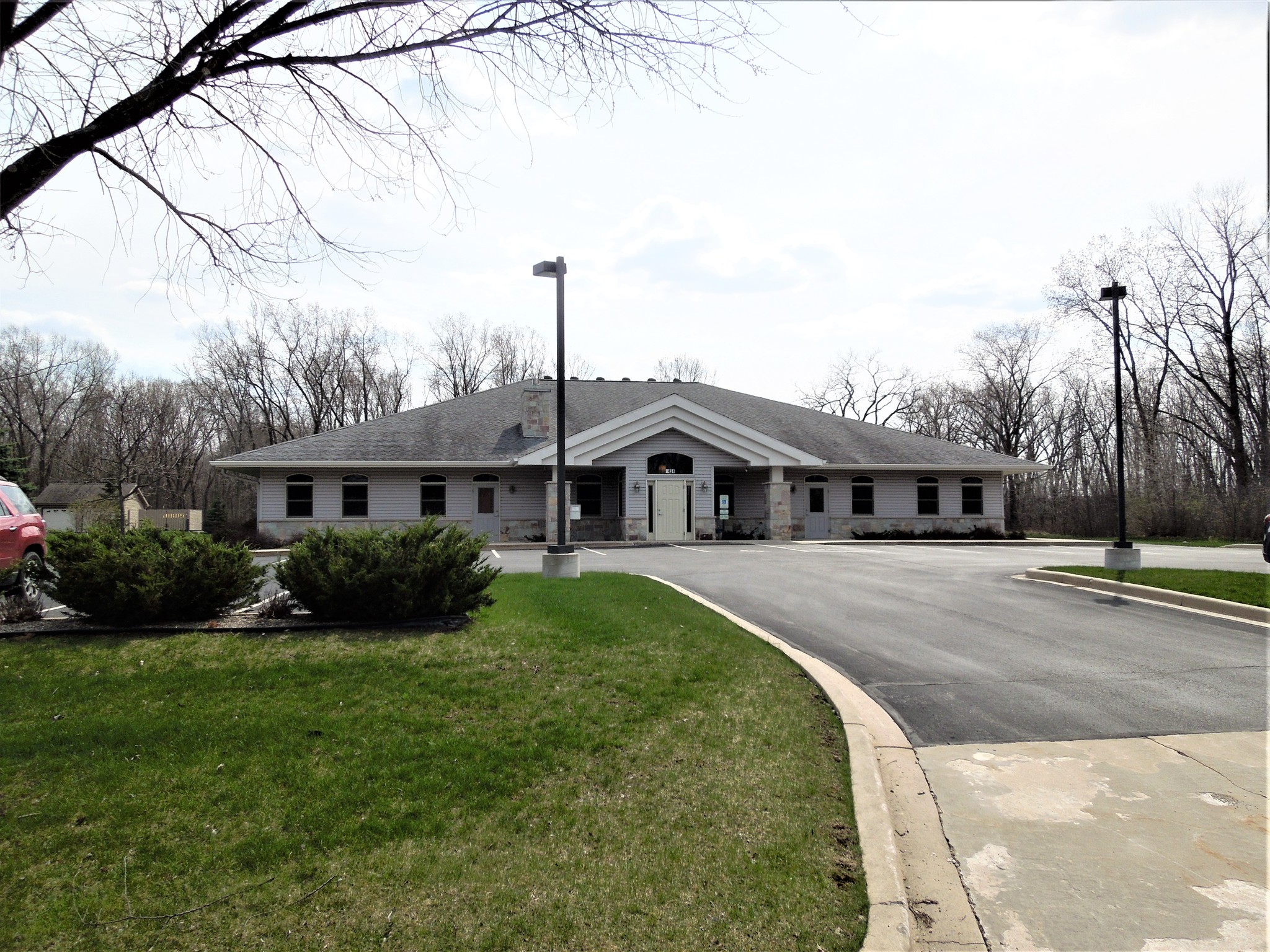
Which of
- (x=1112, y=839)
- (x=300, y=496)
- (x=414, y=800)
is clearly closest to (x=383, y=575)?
(x=414, y=800)

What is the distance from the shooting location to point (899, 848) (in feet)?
13.3

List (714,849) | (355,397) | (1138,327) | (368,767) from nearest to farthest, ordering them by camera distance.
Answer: (714,849) < (368,767) < (1138,327) < (355,397)

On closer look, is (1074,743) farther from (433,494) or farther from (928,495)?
(928,495)

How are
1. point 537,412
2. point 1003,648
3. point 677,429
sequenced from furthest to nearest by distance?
point 537,412 < point 677,429 < point 1003,648

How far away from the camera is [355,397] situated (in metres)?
50.2

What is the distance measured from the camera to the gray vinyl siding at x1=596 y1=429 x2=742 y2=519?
88.5 ft

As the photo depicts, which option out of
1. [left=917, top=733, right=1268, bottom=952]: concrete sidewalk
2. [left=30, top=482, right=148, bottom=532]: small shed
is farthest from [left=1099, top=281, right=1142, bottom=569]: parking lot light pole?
[left=30, top=482, right=148, bottom=532]: small shed

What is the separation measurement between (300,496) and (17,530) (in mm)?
15396

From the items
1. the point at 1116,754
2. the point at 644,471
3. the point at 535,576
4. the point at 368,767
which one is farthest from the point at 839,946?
the point at 644,471

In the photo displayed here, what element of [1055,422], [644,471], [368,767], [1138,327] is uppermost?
[1138,327]

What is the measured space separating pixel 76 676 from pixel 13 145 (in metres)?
3.98

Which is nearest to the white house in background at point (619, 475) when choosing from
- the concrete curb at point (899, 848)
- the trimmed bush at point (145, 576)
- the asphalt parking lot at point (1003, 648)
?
the asphalt parking lot at point (1003, 648)

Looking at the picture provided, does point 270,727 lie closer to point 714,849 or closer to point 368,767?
point 368,767

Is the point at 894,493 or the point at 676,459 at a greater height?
the point at 676,459
